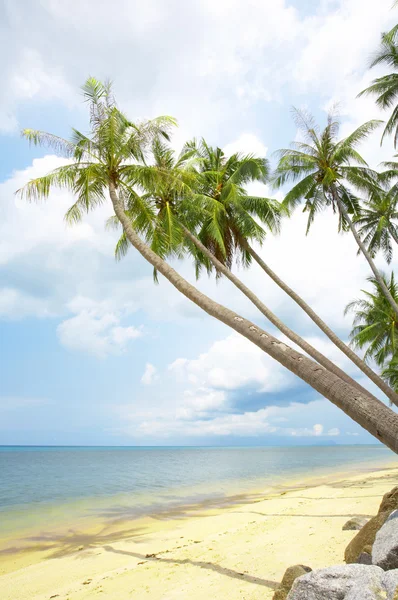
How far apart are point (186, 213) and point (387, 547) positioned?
1144 centimetres

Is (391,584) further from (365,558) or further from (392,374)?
(392,374)

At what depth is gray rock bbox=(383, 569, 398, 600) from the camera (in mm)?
2937

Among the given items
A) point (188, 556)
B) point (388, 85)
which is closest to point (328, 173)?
point (388, 85)

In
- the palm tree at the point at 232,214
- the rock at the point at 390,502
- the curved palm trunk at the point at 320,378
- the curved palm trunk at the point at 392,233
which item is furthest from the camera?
the curved palm trunk at the point at 392,233

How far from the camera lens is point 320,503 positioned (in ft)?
39.3

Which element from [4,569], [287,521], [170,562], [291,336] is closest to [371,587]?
[170,562]

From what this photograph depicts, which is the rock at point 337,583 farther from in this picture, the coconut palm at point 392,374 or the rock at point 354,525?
the coconut palm at point 392,374

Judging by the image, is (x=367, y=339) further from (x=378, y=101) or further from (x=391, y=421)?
(x=391, y=421)

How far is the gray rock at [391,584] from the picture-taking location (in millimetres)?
2937

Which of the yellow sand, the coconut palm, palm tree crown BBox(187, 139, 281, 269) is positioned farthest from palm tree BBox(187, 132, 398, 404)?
the coconut palm

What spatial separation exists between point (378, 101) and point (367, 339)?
43.9ft

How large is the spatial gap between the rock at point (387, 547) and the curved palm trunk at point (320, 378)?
129 centimetres

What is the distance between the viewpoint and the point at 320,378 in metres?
4.14

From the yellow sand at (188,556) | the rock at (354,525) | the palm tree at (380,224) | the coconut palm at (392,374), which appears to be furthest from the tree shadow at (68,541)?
the coconut palm at (392,374)
